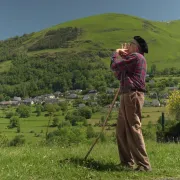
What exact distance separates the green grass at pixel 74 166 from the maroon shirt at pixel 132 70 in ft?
5.68

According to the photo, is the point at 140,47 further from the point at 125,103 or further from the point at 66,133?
the point at 66,133

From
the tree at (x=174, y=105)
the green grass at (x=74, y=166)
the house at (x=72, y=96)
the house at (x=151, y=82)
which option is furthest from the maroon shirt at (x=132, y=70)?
the house at (x=72, y=96)

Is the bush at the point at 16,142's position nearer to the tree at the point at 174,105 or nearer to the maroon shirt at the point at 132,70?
the maroon shirt at the point at 132,70

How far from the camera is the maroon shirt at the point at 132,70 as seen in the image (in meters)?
7.30

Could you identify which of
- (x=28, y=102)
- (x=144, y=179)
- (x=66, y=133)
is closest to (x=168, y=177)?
(x=144, y=179)

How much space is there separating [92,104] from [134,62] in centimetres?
14036

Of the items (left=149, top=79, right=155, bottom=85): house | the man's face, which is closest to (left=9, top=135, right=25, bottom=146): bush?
the man's face

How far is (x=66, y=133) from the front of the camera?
5912cm

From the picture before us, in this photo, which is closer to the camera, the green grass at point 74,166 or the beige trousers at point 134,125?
the green grass at point 74,166

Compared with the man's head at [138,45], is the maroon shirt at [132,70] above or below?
below

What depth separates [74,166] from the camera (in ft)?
24.5

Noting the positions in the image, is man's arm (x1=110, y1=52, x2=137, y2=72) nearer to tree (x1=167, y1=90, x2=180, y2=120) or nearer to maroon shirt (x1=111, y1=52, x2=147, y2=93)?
maroon shirt (x1=111, y1=52, x2=147, y2=93)

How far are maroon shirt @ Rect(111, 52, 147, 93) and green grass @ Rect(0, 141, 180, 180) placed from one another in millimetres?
1730

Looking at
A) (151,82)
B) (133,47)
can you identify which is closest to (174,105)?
(133,47)
